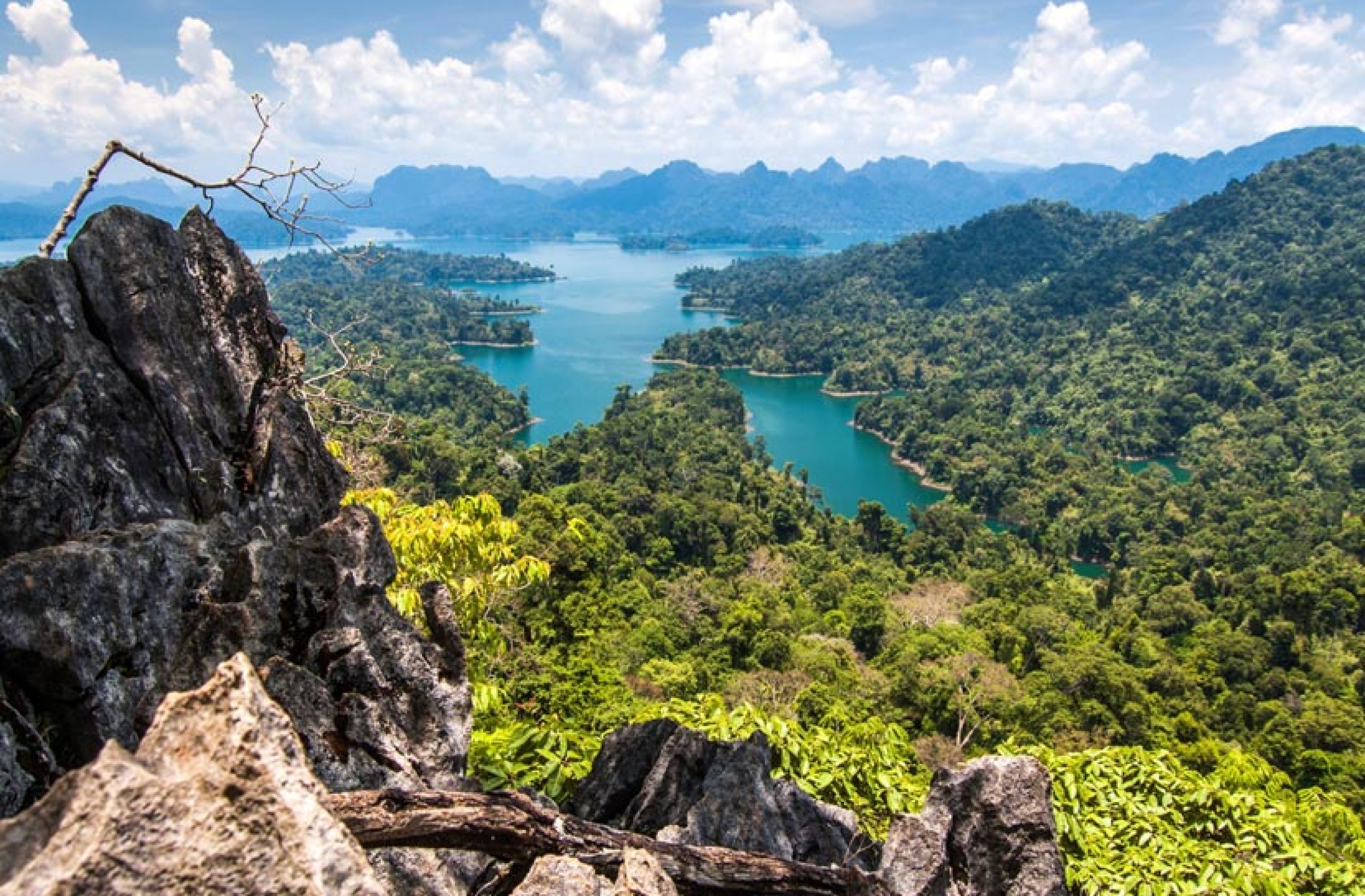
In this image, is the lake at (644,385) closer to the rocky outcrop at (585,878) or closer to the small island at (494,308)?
the small island at (494,308)

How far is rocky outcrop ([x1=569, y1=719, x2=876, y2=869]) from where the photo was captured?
142 inches

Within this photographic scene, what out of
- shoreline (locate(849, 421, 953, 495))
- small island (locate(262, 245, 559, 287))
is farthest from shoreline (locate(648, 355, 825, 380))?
small island (locate(262, 245, 559, 287))

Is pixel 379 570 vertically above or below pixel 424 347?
above

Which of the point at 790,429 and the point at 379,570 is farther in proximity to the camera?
the point at 790,429

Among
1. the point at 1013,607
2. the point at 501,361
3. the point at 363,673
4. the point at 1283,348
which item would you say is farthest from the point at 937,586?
the point at 501,361

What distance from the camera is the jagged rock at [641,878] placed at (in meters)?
2.16

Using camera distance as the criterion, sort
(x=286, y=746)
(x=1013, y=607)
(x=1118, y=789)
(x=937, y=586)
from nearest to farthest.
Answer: (x=286, y=746) → (x=1118, y=789) → (x=1013, y=607) → (x=937, y=586)

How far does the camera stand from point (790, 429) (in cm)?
6731

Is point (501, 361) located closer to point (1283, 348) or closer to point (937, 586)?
point (937, 586)

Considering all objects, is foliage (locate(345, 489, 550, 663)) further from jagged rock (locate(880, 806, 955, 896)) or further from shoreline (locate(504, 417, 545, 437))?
shoreline (locate(504, 417, 545, 437))

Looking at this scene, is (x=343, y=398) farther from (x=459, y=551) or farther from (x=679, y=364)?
(x=679, y=364)

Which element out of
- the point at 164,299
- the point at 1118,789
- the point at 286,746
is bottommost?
the point at 1118,789

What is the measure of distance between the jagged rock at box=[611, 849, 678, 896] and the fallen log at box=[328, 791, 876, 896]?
0.20 m

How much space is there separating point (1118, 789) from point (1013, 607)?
88.9 ft
